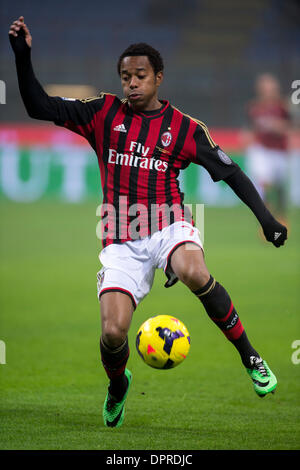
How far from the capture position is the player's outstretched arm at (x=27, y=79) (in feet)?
13.3

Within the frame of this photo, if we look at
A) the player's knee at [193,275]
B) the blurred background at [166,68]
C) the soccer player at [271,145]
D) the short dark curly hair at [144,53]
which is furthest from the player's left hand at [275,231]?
the blurred background at [166,68]

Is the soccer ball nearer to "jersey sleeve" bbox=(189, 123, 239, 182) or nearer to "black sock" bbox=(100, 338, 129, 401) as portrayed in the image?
"black sock" bbox=(100, 338, 129, 401)

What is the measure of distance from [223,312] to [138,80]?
4.66ft

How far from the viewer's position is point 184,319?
7605 mm

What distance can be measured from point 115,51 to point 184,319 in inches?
619

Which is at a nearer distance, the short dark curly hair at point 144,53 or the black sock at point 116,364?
the black sock at point 116,364

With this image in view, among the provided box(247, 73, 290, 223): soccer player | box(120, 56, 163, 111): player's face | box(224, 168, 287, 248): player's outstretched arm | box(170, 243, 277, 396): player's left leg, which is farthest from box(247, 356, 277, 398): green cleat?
box(247, 73, 290, 223): soccer player

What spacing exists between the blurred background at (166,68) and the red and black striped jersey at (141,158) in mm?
10185

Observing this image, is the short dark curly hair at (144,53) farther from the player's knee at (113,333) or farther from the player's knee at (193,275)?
the player's knee at (113,333)

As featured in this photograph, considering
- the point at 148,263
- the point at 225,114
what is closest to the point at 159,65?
the point at 148,263

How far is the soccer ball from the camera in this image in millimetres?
4238

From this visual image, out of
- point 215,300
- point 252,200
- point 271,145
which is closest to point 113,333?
point 215,300

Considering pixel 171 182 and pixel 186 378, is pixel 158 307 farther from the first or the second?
pixel 171 182

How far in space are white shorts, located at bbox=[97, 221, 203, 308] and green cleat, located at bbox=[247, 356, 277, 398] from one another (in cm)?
68
